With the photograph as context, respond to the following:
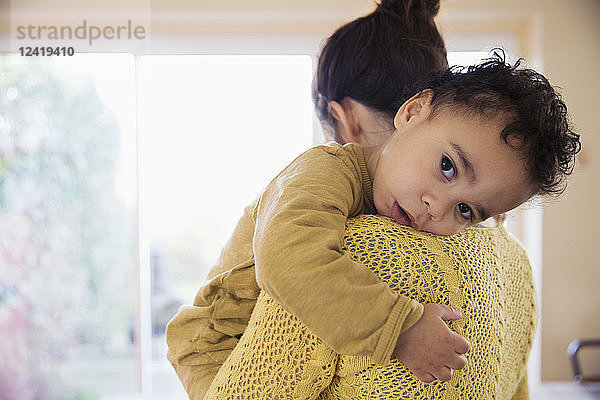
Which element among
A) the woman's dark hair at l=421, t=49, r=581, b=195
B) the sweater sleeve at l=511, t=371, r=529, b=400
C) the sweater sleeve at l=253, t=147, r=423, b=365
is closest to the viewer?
the sweater sleeve at l=253, t=147, r=423, b=365

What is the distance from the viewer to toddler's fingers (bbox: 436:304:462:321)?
24.7 inches

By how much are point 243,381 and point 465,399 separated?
0.26m

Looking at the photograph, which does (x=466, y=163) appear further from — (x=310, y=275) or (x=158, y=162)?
(x=158, y=162)

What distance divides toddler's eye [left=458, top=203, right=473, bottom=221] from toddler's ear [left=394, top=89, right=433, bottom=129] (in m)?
0.14

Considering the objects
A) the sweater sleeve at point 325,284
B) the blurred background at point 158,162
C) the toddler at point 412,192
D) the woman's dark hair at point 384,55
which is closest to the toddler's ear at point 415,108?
the toddler at point 412,192

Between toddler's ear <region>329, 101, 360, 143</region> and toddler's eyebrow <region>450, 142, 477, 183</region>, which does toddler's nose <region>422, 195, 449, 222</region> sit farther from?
toddler's ear <region>329, 101, 360, 143</region>

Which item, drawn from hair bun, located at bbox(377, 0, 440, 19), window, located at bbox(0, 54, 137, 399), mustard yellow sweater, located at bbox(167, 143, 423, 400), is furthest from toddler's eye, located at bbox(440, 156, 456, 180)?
window, located at bbox(0, 54, 137, 399)

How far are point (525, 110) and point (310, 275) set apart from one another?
1.20 ft

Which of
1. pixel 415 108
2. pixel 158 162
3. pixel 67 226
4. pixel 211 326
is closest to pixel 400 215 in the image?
pixel 415 108

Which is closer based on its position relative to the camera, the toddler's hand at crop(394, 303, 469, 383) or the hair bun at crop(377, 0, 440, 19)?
the toddler's hand at crop(394, 303, 469, 383)

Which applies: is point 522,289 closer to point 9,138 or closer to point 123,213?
point 123,213

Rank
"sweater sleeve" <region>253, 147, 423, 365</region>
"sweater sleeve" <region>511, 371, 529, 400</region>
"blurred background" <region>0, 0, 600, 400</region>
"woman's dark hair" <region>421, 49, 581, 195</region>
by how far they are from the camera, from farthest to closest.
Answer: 1. "blurred background" <region>0, 0, 600, 400</region>
2. "sweater sleeve" <region>511, 371, 529, 400</region>
3. "woman's dark hair" <region>421, 49, 581, 195</region>
4. "sweater sleeve" <region>253, 147, 423, 365</region>

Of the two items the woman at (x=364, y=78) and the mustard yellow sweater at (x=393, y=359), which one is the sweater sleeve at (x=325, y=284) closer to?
the mustard yellow sweater at (x=393, y=359)

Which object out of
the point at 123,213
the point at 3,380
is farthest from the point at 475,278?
the point at 3,380
